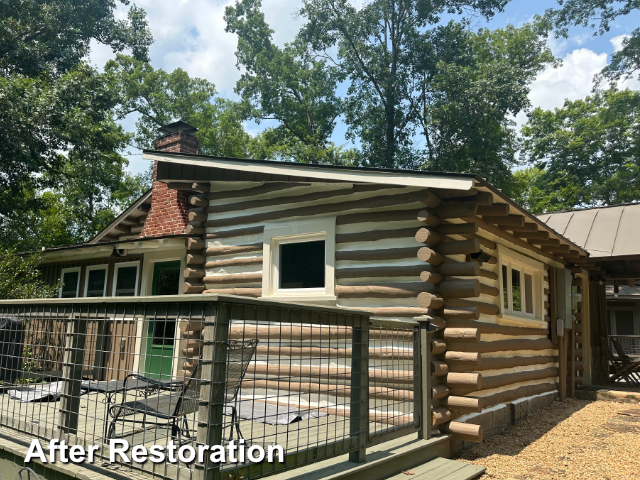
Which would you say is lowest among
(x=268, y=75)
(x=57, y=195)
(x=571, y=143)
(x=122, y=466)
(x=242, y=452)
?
(x=122, y=466)

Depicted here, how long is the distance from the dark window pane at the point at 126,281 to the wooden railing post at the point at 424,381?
7362 mm

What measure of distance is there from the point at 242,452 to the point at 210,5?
117ft

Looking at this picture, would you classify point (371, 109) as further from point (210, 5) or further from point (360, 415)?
point (360, 415)

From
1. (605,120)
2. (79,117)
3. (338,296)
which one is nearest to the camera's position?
(338,296)

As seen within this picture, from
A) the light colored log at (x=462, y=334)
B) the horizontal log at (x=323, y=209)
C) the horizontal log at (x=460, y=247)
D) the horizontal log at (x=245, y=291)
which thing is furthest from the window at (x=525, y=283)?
the horizontal log at (x=245, y=291)

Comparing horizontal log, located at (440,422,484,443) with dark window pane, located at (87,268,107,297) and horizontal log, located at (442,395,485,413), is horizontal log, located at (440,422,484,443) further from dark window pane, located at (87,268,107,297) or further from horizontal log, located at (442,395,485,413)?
dark window pane, located at (87,268,107,297)

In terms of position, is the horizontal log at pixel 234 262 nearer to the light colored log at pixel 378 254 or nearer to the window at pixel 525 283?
the light colored log at pixel 378 254

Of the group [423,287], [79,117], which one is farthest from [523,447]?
[79,117]

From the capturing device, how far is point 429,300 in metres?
6.04

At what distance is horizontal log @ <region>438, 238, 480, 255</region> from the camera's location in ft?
20.2

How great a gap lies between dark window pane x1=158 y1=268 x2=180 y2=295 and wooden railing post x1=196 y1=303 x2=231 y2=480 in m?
7.69

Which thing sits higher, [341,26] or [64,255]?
[341,26]

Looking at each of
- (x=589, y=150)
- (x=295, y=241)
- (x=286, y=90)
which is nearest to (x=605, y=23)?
(x=589, y=150)

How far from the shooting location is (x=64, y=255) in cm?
1162
